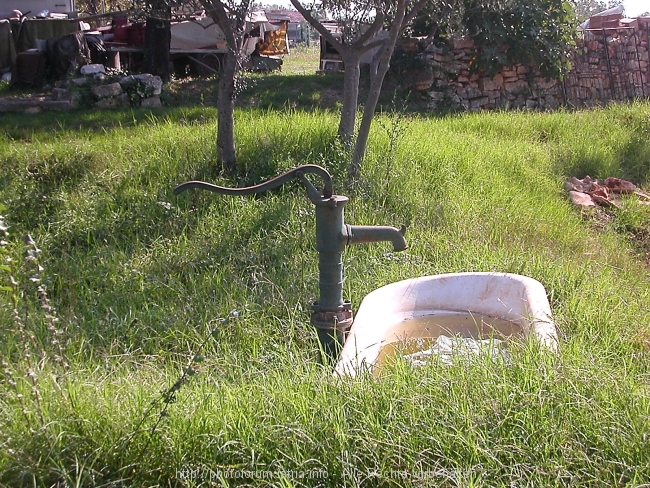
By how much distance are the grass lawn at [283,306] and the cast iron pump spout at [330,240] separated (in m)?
0.15

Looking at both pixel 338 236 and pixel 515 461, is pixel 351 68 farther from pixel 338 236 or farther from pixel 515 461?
pixel 515 461

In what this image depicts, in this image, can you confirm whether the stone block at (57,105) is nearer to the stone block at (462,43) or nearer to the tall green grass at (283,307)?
the tall green grass at (283,307)

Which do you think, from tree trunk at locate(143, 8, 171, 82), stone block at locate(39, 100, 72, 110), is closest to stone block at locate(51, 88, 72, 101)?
stone block at locate(39, 100, 72, 110)

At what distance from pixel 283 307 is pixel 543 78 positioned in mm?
8888

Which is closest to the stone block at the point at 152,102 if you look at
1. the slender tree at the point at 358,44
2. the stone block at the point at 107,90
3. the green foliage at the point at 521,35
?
the stone block at the point at 107,90

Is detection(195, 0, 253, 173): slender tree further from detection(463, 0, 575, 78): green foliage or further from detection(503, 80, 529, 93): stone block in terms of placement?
detection(503, 80, 529, 93): stone block

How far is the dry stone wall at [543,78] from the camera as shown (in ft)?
33.8

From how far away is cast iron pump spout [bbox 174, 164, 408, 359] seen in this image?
2455 millimetres

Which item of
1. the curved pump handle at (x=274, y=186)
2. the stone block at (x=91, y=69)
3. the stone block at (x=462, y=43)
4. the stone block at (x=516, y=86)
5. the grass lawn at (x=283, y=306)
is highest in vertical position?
the stone block at (x=462, y=43)

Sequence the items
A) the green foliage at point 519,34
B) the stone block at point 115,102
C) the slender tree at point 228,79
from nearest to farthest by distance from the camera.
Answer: the slender tree at point 228,79 < the stone block at point 115,102 < the green foliage at point 519,34

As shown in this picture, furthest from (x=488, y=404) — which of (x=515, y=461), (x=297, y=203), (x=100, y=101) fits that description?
(x=100, y=101)

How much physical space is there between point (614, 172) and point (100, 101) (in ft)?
19.2

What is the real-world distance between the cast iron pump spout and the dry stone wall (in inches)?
306

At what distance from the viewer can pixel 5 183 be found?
17.2 ft
